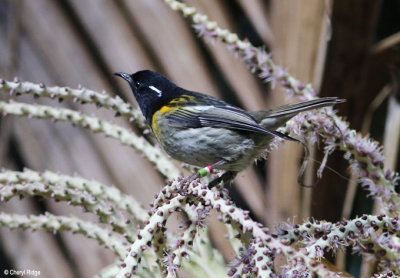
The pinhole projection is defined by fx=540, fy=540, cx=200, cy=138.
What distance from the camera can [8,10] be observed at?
129 inches

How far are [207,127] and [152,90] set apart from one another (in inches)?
13.5

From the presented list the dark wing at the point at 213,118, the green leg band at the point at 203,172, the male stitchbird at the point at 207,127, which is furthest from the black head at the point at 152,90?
the green leg band at the point at 203,172

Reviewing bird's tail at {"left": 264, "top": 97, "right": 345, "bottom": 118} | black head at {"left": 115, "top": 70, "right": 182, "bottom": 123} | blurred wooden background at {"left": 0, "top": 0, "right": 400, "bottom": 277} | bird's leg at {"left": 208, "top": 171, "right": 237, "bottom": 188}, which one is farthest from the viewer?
black head at {"left": 115, "top": 70, "right": 182, "bottom": 123}

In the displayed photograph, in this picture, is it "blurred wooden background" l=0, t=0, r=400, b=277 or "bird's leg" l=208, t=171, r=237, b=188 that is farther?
"blurred wooden background" l=0, t=0, r=400, b=277

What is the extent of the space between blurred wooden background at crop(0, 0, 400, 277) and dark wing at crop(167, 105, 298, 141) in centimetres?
31

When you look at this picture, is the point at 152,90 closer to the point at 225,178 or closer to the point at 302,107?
the point at 225,178

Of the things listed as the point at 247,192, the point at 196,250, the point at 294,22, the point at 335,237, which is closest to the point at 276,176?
the point at 247,192

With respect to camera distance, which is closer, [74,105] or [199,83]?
[199,83]

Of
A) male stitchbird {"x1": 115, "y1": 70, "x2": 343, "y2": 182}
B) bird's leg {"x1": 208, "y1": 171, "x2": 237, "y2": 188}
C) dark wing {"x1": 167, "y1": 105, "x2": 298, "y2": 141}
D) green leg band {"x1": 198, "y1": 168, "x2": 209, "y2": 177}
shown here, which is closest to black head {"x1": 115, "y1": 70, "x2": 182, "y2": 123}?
male stitchbird {"x1": 115, "y1": 70, "x2": 343, "y2": 182}

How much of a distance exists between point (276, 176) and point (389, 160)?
1.96ft

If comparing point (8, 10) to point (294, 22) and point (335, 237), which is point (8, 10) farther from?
point (335, 237)

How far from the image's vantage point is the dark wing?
1815 millimetres

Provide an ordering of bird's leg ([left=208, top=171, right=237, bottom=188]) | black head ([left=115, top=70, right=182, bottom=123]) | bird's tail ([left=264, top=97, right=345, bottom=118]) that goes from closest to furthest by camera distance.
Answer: bird's tail ([left=264, top=97, right=345, bottom=118])
bird's leg ([left=208, top=171, right=237, bottom=188])
black head ([left=115, top=70, right=182, bottom=123])

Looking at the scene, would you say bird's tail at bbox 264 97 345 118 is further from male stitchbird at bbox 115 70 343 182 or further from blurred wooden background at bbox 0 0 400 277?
blurred wooden background at bbox 0 0 400 277
